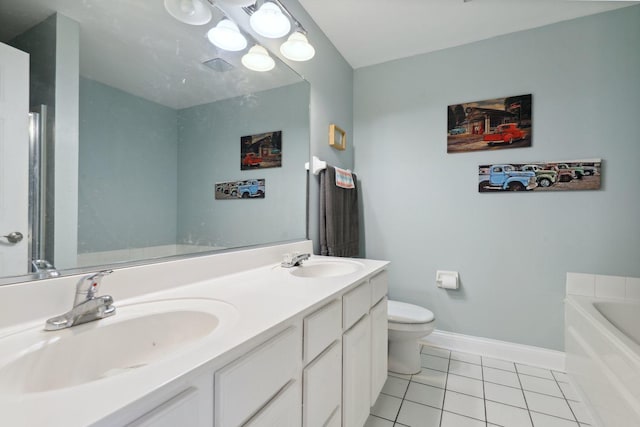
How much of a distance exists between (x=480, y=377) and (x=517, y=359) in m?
0.42

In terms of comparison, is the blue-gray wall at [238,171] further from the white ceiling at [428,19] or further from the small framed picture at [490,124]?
the small framed picture at [490,124]

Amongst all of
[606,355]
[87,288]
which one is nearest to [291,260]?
[87,288]

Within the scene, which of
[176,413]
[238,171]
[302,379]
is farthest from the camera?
[238,171]

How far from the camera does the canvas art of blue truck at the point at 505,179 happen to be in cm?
204

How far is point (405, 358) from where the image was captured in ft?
6.33

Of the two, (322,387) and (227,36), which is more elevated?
(227,36)

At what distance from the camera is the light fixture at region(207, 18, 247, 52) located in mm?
1280

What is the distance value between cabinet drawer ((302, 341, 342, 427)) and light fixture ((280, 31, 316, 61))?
155cm

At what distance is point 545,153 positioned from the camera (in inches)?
79.0

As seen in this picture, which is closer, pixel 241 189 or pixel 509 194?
pixel 241 189

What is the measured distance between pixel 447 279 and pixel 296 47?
6.46ft

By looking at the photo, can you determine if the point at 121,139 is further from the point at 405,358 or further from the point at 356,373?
the point at 405,358

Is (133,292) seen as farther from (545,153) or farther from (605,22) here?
(605,22)

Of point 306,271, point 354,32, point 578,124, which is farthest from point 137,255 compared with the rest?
point 578,124
